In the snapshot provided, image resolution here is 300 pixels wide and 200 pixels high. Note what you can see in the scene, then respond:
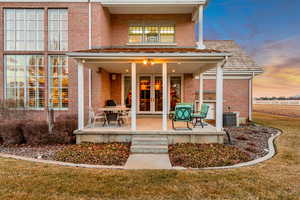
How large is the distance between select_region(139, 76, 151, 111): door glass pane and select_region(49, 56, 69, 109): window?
4.28 metres

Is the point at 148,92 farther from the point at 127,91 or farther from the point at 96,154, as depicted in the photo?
the point at 96,154

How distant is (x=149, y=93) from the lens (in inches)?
445

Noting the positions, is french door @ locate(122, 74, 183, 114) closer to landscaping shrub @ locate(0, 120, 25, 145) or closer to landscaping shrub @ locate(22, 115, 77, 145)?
landscaping shrub @ locate(22, 115, 77, 145)

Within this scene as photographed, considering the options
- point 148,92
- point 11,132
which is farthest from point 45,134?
point 148,92

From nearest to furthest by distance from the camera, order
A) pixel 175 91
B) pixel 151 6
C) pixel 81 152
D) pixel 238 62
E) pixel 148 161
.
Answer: pixel 148 161 < pixel 81 152 < pixel 151 6 < pixel 175 91 < pixel 238 62

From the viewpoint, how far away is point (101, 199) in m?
3.32

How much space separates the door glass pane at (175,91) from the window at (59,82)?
6.16 m

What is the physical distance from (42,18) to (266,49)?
2597cm

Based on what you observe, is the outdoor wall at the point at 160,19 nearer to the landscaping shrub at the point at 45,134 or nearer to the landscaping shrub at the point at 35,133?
the landscaping shrub at the point at 45,134

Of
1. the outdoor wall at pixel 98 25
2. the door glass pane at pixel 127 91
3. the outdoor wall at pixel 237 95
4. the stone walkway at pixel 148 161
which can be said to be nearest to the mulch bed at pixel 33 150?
the stone walkway at pixel 148 161

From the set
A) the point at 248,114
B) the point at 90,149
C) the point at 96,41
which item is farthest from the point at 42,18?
the point at 248,114

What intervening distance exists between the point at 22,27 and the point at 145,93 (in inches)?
310

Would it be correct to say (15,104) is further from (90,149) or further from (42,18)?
(90,149)

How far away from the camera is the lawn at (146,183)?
3.50 meters
